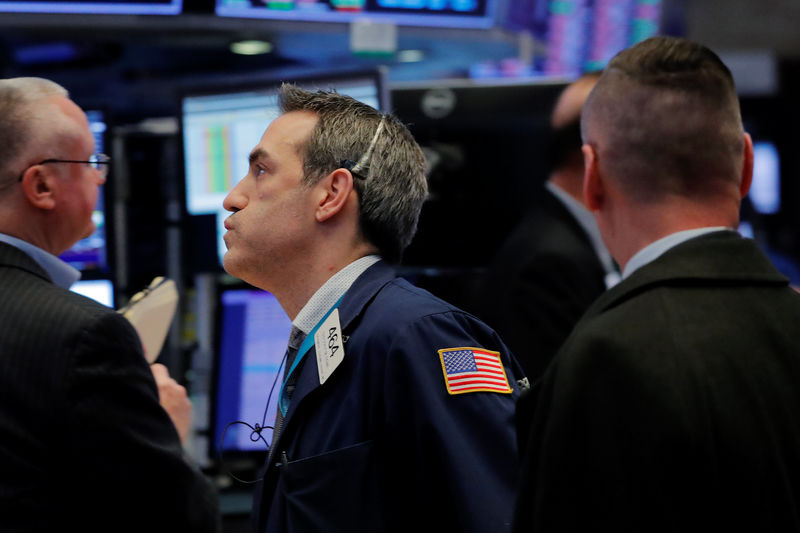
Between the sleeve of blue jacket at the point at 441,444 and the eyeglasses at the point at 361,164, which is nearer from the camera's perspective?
the sleeve of blue jacket at the point at 441,444

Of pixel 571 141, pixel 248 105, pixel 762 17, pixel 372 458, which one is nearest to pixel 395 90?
pixel 248 105

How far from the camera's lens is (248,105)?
2900 mm

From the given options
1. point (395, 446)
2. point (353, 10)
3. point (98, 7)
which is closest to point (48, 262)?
point (395, 446)

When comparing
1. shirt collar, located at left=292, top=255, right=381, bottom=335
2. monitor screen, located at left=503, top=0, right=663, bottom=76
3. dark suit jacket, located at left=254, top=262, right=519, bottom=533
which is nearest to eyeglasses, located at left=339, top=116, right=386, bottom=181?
shirt collar, located at left=292, top=255, right=381, bottom=335

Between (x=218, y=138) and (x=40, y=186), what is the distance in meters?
1.06

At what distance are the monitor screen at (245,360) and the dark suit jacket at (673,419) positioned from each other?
6.13ft

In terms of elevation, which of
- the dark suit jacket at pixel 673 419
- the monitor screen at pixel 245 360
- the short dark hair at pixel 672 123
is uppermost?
the short dark hair at pixel 672 123

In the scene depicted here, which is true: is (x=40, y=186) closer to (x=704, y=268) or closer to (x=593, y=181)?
(x=593, y=181)

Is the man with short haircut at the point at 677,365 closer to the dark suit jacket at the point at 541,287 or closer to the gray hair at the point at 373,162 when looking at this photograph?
the gray hair at the point at 373,162

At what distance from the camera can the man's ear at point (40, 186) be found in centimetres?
187

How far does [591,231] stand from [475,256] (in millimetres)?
483

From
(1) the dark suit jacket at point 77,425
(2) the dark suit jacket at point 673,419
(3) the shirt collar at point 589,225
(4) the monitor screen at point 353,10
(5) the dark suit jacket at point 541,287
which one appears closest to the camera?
(2) the dark suit jacket at point 673,419

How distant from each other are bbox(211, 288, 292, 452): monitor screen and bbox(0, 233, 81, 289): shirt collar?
0.99 m

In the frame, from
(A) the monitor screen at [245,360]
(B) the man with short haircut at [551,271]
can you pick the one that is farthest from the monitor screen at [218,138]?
(B) the man with short haircut at [551,271]
